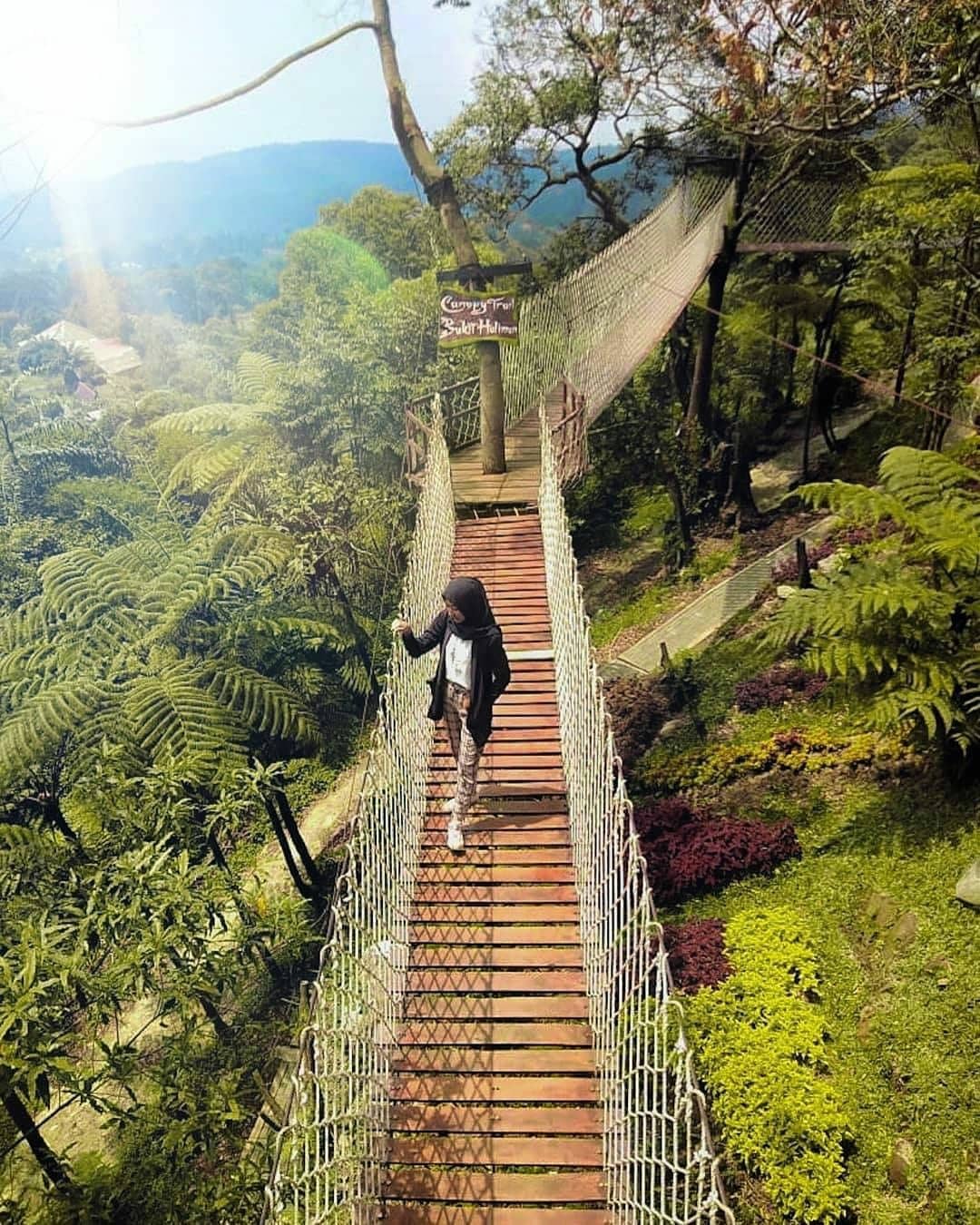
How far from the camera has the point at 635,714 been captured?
635 centimetres

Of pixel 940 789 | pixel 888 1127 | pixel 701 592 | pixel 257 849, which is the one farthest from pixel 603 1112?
pixel 701 592

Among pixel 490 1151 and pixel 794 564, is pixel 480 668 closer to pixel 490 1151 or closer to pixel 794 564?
pixel 490 1151

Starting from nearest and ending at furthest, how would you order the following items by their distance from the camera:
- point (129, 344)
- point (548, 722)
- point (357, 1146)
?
point (357, 1146)
point (548, 722)
point (129, 344)

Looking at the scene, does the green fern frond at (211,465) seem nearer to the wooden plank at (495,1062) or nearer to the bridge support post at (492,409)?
the bridge support post at (492,409)

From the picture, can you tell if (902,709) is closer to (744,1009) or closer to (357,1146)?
(744,1009)

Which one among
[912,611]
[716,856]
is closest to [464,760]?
[716,856]

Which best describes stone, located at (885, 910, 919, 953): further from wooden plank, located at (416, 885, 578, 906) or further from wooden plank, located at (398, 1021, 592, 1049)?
wooden plank, located at (398, 1021, 592, 1049)

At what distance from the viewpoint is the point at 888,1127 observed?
9.89 ft

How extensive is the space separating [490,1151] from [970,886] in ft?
8.15

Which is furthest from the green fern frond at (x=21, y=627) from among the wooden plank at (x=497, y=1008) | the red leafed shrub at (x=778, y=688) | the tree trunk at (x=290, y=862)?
the red leafed shrub at (x=778, y=688)

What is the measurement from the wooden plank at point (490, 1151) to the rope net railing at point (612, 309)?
19.0 feet

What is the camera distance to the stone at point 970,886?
3496 mm

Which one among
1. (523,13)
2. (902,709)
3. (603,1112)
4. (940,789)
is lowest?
(940,789)

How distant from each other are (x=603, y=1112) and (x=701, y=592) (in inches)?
240
